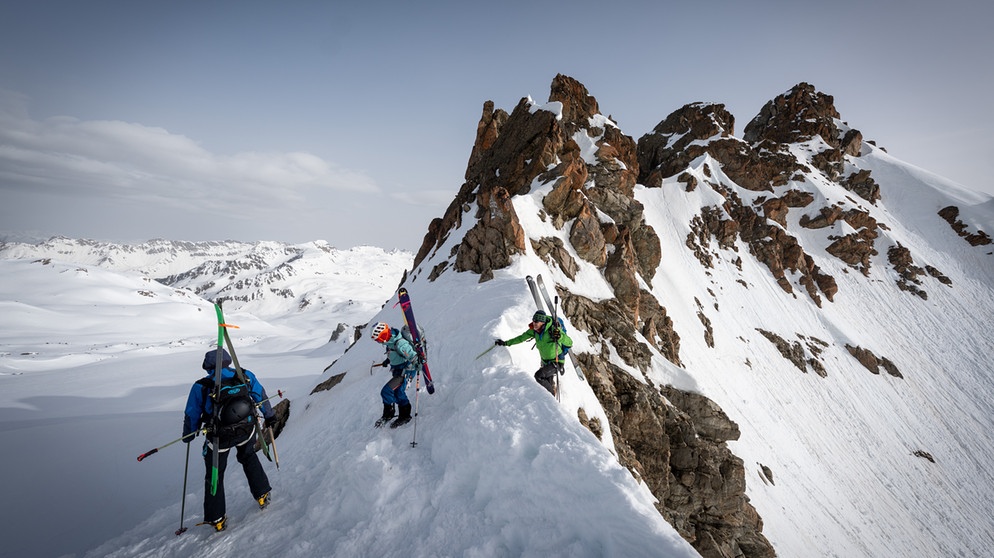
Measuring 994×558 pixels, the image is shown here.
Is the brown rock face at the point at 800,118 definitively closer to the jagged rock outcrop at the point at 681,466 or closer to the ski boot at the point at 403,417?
the jagged rock outcrop at the point at 681,466

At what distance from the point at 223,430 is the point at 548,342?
290 inches

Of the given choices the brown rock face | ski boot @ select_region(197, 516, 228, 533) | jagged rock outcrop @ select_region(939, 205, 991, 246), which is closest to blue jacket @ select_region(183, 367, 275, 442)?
ski boot @ select_region(197, 516, 228, 533)

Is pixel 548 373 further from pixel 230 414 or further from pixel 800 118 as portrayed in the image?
pixel 800 118

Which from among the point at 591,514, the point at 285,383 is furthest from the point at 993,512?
the point at 285,383

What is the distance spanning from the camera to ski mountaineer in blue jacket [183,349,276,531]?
21.1 feet

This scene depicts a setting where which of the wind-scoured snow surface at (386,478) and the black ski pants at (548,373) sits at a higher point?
the black ski pants at (548,373)

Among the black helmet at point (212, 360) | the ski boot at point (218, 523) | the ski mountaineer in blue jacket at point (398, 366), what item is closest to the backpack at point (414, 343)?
the ski mountaineer in blue jacket at point (398, 366)

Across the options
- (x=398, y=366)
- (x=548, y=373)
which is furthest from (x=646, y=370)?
(x=398, y=366)

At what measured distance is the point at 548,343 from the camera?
9.53m

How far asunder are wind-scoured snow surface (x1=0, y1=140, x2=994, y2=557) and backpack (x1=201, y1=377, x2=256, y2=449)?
166 centimetres

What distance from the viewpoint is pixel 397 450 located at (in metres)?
7.73

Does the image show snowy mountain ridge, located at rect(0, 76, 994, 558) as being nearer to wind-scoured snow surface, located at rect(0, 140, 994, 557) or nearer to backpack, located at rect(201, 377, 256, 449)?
wind-scoured snow surface, located at rect(0, 140, 994, 557)

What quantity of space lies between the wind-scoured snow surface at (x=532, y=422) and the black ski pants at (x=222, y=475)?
0.45 m

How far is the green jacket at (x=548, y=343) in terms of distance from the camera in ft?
31.2
